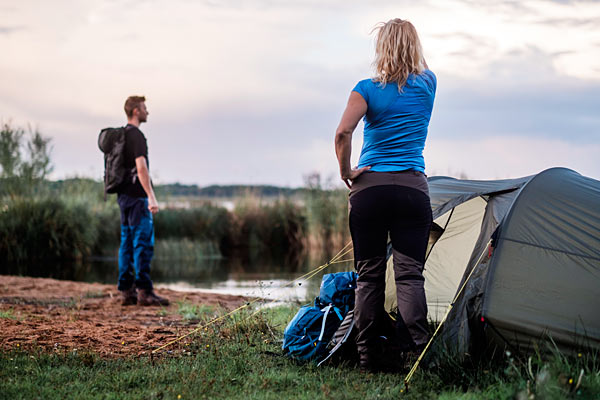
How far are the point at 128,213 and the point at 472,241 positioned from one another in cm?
383

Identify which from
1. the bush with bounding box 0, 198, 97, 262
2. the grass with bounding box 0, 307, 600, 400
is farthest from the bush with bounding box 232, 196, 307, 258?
the grass with bounding box 0, 307, 600, 400

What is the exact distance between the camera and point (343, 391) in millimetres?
3629

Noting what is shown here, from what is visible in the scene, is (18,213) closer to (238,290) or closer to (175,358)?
(238,290)

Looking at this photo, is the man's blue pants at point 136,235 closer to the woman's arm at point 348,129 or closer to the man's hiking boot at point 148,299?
the man's hiking boot at point 148,299

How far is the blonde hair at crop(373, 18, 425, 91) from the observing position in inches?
150

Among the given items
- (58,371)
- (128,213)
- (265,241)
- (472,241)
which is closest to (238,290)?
(128,213)

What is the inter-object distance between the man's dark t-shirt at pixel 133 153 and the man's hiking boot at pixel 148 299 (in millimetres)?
1172

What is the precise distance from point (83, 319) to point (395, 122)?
411cm

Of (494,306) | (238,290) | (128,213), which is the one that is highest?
(128,213)

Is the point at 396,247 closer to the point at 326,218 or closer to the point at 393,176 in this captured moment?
the point at 393,176

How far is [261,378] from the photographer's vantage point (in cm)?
394

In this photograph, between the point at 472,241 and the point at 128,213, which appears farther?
the point at 128,213

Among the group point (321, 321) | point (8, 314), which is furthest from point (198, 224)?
point (321, 321)

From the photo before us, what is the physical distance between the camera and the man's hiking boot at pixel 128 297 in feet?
24.8
